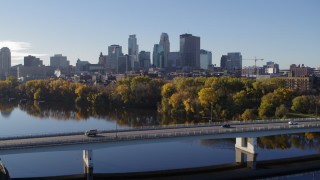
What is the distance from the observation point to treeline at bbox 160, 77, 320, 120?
88.2 m

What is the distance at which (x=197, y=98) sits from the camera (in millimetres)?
97812

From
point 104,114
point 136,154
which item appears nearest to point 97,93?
point 104,114

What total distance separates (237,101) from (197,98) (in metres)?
9.95

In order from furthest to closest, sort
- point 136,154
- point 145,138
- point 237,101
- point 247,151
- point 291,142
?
point 237,101
point 291,142
point 136,154
point 247,151
point 145,138

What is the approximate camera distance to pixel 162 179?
44.7 m

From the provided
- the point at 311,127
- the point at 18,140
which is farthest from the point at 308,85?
the point at 18,140

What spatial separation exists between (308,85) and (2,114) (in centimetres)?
8698

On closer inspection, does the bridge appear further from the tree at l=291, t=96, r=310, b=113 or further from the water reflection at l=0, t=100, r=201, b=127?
the tree at l=291, t=96, r=310, b=113

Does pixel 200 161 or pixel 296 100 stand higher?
pixel 296 100

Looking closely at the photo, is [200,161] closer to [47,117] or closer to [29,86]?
[47,117]

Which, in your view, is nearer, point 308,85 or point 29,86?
point 308,85

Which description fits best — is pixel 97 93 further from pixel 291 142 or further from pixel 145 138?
pixel 145 138

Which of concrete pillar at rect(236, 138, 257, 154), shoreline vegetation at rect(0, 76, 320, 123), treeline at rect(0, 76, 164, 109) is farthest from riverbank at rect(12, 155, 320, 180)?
treeline at rect(0, 76, 164, 109)

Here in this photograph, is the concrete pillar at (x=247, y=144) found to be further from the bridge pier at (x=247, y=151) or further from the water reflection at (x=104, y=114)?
the water reflection at (x=104, y=114)
